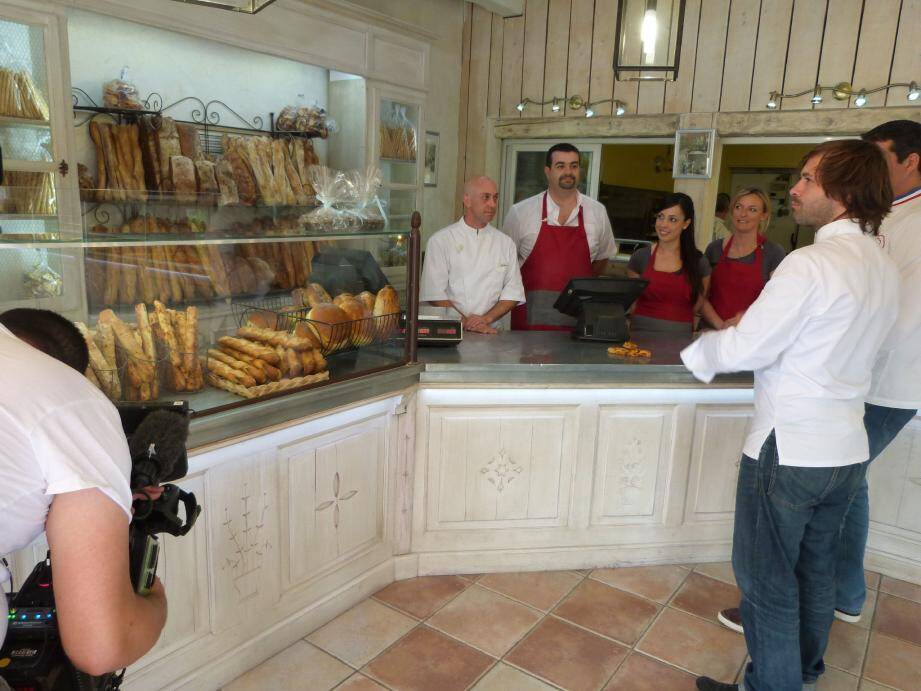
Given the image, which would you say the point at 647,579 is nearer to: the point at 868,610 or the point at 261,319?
the point at 868,610

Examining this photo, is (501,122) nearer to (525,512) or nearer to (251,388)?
(525,512)

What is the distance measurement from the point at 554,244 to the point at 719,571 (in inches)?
71.9

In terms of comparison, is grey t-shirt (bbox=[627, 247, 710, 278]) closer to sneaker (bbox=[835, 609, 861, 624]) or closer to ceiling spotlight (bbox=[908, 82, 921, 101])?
sneaker (bbox=[835, 609, 861, 624])

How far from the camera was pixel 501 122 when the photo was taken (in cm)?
564

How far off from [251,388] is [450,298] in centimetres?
173

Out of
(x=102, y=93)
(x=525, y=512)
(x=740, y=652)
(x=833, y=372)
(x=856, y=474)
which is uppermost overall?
(x=102, y=93)

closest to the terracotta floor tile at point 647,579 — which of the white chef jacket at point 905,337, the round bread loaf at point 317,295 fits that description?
the white chef jacket at point 905,337

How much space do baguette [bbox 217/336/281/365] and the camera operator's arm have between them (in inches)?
44.3

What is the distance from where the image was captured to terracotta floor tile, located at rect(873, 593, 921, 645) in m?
2.57

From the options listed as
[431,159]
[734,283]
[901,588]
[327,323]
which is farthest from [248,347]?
[431,159]

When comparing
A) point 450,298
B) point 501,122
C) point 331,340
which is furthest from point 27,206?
point 501,122

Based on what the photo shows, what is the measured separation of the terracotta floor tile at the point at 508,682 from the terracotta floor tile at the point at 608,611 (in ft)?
1.22

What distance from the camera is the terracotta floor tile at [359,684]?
2.14 meters

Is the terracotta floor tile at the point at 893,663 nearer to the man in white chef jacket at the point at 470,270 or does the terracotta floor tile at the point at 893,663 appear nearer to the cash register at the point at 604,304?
the cash register at the point at 604,304
